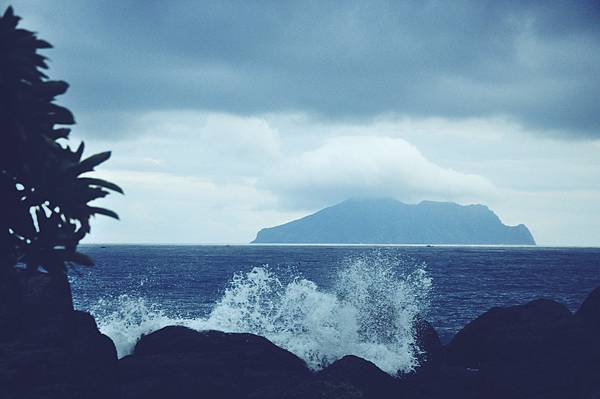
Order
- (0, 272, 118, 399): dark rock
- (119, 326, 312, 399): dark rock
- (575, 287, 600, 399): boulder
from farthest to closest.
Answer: (575, 287, 600, 399): boulder → (119, 326, 312, 399): dark rock → (0, 272, 118, 399): dark rock

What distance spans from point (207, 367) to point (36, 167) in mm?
9110

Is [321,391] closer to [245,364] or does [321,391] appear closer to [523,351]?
[245,364]

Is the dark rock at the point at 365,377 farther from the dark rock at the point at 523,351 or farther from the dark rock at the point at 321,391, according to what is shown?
the dark rock at the point at 523,351

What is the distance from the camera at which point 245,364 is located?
16.7 meters

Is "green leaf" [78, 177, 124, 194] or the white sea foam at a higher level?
"green leaf" [78, 177, 124, 194]

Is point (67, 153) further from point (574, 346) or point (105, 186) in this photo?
point (574, 346)

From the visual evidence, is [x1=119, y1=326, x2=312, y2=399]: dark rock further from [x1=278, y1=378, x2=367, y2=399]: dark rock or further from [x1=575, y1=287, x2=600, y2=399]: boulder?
[x1=575, y1=287, x2=600, y2=399]: boulder

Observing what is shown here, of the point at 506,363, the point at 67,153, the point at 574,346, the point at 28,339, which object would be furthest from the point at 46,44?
the point at 574,346

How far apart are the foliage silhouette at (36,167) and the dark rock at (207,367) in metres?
6.94

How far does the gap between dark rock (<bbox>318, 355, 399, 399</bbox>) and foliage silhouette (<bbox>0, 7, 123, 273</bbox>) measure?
30.3 ft

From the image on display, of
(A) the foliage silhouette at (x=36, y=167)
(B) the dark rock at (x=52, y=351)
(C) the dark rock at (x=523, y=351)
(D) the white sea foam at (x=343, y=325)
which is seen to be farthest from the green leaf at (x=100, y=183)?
(C) the dark rock at (x=523, y=351)

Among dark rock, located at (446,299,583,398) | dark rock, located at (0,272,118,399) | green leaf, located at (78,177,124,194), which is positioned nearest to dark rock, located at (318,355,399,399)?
dark rock, located at (446,299,583,398)

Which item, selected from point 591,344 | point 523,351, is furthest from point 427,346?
point 591,344

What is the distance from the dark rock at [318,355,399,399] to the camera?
16188mm
